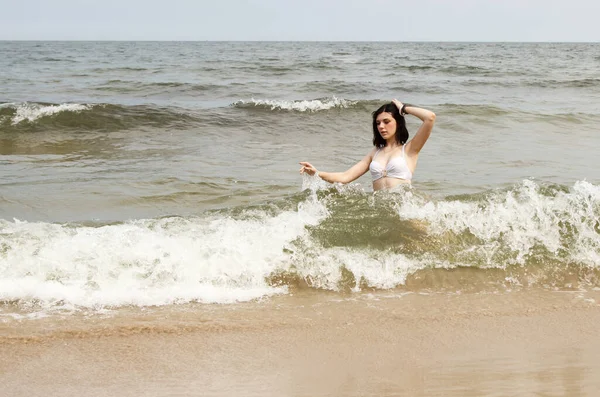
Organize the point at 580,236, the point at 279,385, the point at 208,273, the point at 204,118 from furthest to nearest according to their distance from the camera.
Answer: the point at 204,118
the point at 580,236
the point at 208,273
the point at 279,385

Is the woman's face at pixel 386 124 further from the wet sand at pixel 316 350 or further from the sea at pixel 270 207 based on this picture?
the wet sand at pixel 316 350

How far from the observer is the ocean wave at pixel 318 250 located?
4.75m

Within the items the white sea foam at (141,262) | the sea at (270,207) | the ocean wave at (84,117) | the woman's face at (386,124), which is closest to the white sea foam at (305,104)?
the sea at (270,207)

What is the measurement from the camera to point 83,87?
798 inches

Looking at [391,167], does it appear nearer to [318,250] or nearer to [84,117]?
[318,250]

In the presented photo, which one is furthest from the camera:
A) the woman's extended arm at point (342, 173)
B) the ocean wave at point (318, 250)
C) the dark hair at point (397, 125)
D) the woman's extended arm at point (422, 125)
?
the dark hair at point (397, 125)

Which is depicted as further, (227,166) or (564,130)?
(564,130)

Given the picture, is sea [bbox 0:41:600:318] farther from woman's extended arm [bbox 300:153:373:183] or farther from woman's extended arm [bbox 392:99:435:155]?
woman's extended arm [bbox 392:99:435:155]

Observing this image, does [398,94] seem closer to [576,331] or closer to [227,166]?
[227,166]

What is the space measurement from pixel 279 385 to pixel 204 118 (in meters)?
11.3

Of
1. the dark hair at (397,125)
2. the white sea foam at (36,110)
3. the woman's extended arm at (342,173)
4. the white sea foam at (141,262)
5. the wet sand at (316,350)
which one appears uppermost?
the dark hair at (397,125)

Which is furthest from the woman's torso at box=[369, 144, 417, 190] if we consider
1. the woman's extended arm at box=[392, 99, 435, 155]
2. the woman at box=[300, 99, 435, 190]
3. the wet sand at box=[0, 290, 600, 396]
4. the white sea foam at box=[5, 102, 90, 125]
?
the white sea foam at box=[5, 102, 90, 125]

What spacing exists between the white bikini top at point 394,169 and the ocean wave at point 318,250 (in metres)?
0.26

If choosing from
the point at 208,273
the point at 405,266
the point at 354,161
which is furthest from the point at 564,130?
the point at 208,273
